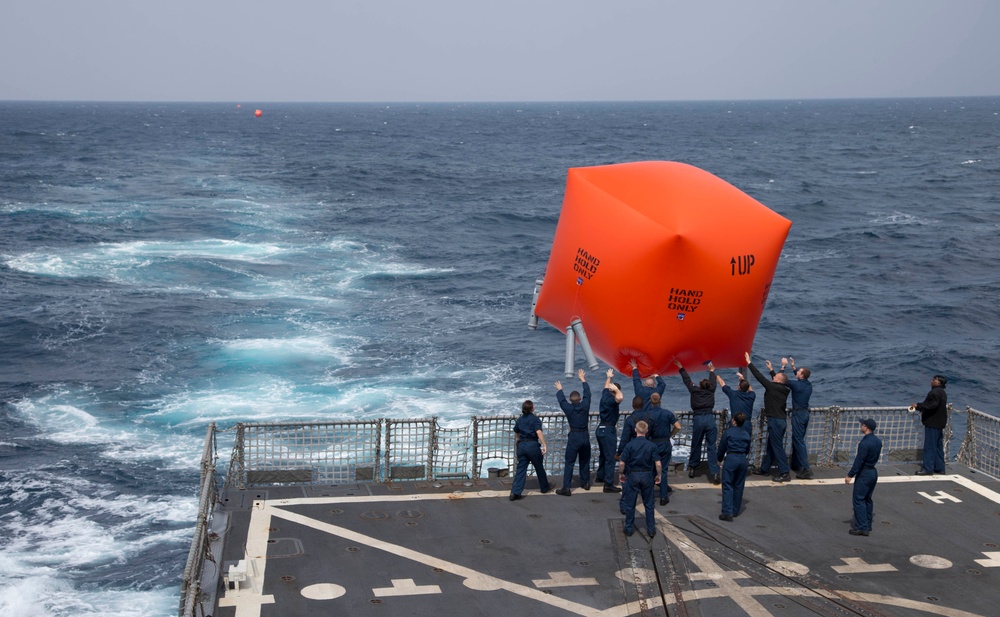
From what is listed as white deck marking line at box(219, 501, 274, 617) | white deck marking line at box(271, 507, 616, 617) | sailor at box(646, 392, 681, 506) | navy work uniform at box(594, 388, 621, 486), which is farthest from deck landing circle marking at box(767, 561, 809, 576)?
white deck marking line at box(219, 501, 274, 617)

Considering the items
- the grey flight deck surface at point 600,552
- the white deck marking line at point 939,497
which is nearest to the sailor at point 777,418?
the grey flight deck surface at point 600,552

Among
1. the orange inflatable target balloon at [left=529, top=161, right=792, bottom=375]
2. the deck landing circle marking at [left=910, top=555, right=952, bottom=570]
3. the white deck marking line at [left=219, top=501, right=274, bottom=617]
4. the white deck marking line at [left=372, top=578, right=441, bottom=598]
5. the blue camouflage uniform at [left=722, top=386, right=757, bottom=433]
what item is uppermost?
the orange inflatable target balloon at [left=529, top=161, right=792, bottom=375]

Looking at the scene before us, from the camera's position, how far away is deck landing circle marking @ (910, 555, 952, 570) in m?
13.6

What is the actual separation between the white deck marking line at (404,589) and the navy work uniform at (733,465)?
445 centimetres

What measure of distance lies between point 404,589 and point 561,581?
1934 millimetres

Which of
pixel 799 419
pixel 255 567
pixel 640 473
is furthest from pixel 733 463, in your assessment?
pixel 255 567

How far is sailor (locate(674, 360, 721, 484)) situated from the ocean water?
10.1m

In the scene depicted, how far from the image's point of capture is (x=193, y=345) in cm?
3578

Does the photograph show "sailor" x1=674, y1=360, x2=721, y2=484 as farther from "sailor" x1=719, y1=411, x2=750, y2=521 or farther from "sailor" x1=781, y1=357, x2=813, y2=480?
"sailor" x1=781, y1=357, x2=813, y2=480

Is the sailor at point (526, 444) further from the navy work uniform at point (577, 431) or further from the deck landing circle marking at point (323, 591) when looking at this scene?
the deck landing circle marking at point (323, 591)

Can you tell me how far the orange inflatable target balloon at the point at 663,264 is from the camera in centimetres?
1391

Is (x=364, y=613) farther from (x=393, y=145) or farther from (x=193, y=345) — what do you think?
(x=393, y=145)

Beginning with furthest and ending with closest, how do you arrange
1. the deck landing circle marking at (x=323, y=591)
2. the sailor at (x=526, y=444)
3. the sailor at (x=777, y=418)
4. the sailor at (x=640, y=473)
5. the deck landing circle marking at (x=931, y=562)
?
the sailor at (x=777, y=418), the sailor at (x=526, y=444), the sailor at (x=640, y=473), the deck landing circle marking at (x=931, y=562), the deck landing circle marking at (x=323, y=591)

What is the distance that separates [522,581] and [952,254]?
49859mm
